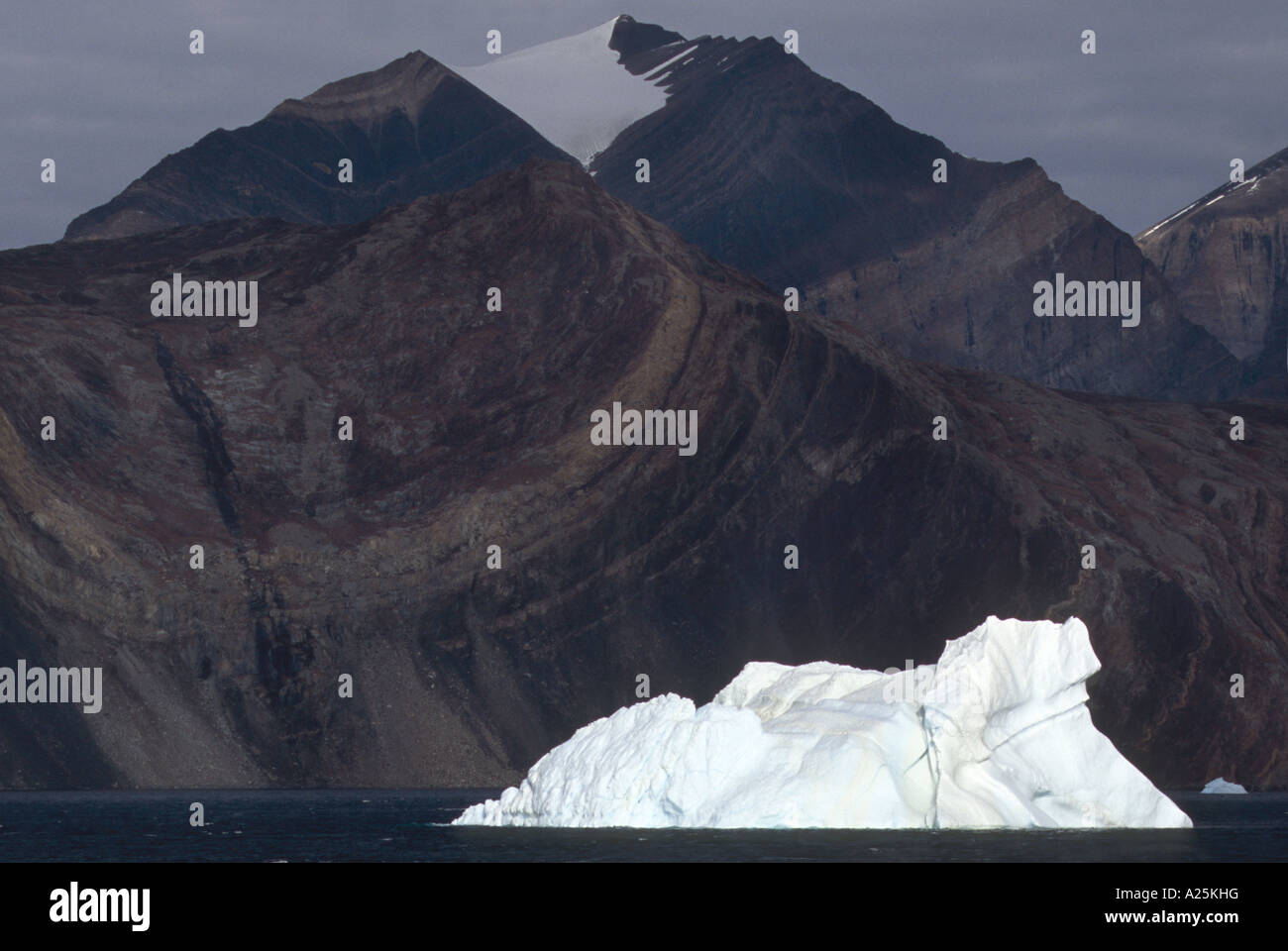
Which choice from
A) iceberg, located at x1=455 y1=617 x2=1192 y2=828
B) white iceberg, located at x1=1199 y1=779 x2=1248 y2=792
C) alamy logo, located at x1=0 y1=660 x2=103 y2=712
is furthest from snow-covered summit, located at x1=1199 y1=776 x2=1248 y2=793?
alamy logo, located at x1=0 y1=660 x2=103 y2=712

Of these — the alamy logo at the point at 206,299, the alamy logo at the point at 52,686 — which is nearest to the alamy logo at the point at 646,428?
the alamy logo at the point at 206,299

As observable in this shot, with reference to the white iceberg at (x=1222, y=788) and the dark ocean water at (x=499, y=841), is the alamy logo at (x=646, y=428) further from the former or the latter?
the dark ocean water at (x=499, y=841)

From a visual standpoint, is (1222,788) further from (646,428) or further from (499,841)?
(499,841)

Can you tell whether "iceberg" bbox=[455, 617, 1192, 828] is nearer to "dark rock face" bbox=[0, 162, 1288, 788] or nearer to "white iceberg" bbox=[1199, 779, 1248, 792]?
"dark rock face" bbox=[0, 162, 1288, 788]
